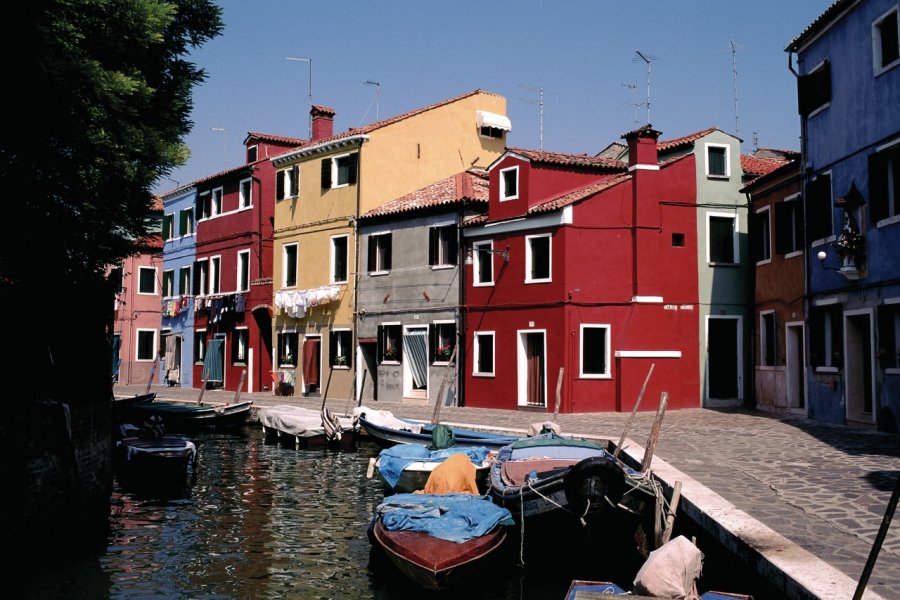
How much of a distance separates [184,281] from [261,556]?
31.9 meters

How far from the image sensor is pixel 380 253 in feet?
99.7

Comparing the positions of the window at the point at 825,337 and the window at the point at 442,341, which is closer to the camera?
the window at the point at 825,337

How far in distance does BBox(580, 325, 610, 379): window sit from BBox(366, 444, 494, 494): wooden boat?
379 inches

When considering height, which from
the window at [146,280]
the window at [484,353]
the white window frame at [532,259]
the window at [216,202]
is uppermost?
the window at [216,202]

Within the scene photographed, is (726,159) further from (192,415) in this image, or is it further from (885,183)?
(192,415)

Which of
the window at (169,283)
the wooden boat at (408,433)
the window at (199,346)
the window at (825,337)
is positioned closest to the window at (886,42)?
the window at (825,337)

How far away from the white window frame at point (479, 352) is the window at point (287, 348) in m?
9.67

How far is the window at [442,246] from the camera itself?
27.7 m

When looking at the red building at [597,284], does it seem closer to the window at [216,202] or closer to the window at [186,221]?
the window at [216,202]

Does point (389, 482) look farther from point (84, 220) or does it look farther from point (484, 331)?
point (484, 331)

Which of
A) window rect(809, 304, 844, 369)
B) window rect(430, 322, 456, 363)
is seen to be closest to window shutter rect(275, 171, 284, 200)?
window rect(430, 322, 456, 363)

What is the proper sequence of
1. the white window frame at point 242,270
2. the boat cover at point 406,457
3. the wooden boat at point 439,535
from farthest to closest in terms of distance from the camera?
the white window frame at point 242,270 → the boat cover at point 406,457 → the wooden boat at point 439,535

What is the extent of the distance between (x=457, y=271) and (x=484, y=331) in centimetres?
233

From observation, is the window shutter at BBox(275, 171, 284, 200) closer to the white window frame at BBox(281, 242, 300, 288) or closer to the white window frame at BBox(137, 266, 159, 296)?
the white window frame at BBox(281, 242, 300, 288)
